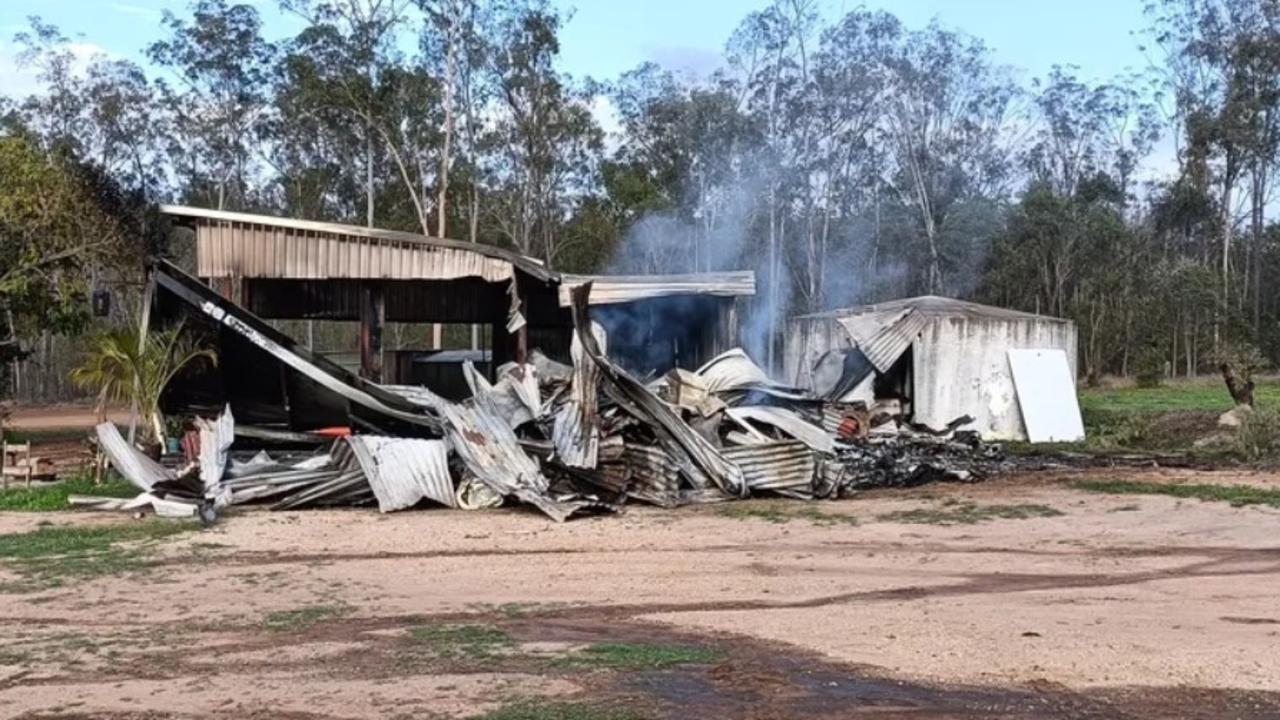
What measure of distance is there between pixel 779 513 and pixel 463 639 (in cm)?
663

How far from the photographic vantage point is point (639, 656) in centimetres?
659

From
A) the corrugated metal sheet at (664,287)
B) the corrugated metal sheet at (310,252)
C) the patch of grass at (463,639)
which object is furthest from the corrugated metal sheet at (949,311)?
the patch of grass at (463,639)

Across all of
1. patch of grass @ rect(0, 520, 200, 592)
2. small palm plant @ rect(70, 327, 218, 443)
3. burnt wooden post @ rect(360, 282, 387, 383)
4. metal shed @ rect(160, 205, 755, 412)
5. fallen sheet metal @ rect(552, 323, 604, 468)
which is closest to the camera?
patch of grass @ rect(0, 520, 200, 592)

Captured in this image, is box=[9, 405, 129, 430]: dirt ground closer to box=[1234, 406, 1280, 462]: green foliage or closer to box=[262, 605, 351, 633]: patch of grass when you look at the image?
box=[262, 605, 351, 633]: patch of grass

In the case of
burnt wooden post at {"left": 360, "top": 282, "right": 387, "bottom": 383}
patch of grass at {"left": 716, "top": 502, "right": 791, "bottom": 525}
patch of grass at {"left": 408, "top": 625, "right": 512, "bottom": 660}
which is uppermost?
burnt wooden post at {"left": 360, "top": 282, "right": 387, "bottom": 383}

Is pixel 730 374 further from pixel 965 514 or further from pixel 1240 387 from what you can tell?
pixel 1240 387

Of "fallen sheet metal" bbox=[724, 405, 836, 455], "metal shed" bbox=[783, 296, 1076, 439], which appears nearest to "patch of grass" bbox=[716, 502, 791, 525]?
"fallen sheet metal" bbox=[724, 405, 836, 455]

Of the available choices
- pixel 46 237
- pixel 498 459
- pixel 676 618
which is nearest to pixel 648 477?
pixel 498 459

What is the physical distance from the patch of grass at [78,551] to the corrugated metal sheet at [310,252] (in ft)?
19.7

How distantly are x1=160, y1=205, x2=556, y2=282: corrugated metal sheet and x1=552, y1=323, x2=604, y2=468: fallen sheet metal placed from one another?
3.37 m

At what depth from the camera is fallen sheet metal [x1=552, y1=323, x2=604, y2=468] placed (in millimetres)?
13625

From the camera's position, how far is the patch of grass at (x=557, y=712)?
17.6 ft

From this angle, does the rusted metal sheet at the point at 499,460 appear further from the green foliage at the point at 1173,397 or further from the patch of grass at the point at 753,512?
the green foliage at the point at 1173,397

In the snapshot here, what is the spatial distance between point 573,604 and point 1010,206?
140ft
